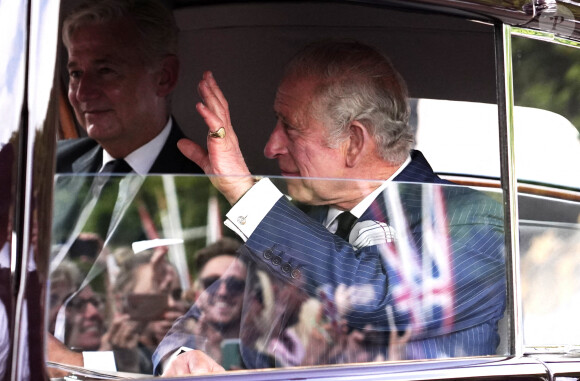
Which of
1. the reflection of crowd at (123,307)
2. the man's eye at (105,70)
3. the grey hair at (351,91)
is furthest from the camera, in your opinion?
the grey hair at (351,91)

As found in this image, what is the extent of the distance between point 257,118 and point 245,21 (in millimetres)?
233

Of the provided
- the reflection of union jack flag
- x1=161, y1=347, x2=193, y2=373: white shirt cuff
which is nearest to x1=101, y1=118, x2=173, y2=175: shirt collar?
x1=161, y1=347, x2=193, y2=373: white shirt cuff

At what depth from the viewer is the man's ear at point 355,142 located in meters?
2.24

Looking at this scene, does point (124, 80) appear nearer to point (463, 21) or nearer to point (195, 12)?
point (195, 12)

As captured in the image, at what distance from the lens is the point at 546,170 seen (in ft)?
8.22

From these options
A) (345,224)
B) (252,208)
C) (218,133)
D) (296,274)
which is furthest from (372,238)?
(218,133)

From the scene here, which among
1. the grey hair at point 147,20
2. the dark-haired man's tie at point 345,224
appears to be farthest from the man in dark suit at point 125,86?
the dark-haired man's tie at point 345,224

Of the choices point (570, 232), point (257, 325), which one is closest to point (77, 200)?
point (257, 325)

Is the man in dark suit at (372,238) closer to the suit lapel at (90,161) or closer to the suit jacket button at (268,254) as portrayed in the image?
the suit jacket button at (268,254)

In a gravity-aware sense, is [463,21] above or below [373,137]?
above

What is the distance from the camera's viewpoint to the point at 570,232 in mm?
2670

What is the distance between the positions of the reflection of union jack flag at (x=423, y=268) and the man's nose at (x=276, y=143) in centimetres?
30

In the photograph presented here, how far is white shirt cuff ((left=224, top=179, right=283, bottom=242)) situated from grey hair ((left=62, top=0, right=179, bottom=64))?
0.37 m

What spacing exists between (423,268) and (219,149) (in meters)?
0.54
